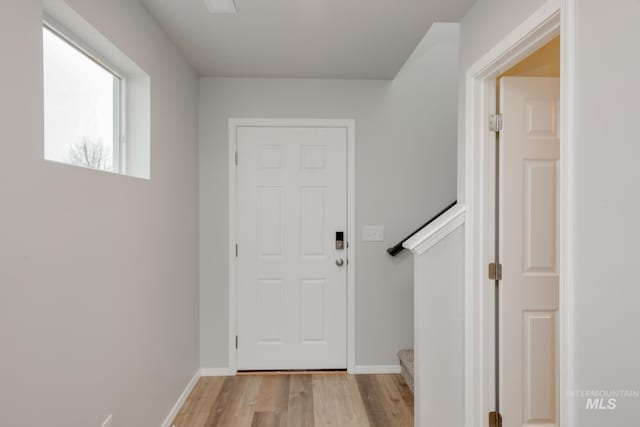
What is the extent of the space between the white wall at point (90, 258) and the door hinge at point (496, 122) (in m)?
1.81

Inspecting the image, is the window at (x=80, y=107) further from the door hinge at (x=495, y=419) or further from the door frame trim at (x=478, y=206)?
the door hinge at (x=495, y=419)

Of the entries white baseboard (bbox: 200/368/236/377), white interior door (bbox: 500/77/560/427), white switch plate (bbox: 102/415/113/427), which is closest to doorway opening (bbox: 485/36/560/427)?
white interior door (bbox: 500/77/560/427)

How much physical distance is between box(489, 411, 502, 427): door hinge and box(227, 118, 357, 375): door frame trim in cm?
136

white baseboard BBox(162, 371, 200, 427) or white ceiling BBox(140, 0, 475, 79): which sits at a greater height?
white ceiling BBox(140, 0, 475, 79)

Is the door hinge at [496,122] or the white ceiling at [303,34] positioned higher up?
the white ceiling at [303,34]

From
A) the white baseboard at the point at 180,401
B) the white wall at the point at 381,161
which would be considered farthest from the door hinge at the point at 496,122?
the white baseboard at the point at 180,401

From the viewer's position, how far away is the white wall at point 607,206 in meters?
1.00

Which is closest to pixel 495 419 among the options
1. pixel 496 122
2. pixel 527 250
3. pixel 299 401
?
pixel 527 250

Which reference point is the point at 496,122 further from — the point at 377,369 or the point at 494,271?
the point at 377,369

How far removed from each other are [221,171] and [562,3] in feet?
8.17

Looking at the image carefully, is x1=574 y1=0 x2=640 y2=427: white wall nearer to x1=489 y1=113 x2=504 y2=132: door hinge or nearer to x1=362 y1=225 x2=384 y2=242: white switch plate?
x1=489 y1=113 x2=504 y2=132: door hinge

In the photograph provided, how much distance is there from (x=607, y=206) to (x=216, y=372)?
2936mm

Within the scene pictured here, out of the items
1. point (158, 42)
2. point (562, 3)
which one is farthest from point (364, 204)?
point (562, 3)

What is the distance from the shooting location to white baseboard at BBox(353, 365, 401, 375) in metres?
3.16
